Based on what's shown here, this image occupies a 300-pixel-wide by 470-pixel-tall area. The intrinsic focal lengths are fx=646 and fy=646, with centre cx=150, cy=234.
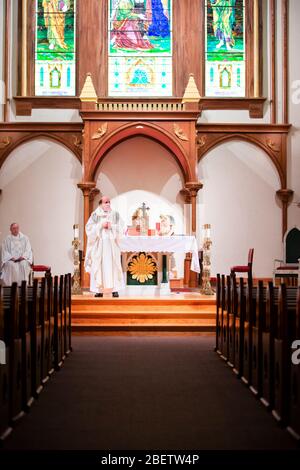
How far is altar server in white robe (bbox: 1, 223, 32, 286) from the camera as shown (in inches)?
445

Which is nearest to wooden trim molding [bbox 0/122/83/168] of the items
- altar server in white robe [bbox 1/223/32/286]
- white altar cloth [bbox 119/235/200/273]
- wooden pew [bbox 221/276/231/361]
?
altar server in white robe [bbox 1/223/32/286]

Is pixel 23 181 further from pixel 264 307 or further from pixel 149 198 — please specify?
pixel 264 307

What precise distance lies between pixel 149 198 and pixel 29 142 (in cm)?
275

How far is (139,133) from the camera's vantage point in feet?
42.8

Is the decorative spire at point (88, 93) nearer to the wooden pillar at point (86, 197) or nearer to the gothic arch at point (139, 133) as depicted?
the gothic arch at point (139, 133)

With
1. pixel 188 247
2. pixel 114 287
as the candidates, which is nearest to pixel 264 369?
pixel 114 287

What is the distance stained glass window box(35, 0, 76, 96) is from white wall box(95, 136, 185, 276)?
6.43 ft

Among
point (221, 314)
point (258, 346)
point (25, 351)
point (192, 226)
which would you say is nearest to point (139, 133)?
point (192, 226)

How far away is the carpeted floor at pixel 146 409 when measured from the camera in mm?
3658

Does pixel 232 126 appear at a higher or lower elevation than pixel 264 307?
higher

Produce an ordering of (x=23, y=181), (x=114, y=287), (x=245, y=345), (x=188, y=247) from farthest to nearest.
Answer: (x=23, y=181)
(x=188, y=247)
(x=114, y=287)
(x=245, y=345)

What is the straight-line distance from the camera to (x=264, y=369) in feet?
15.7

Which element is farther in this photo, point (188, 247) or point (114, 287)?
point (188, 247)

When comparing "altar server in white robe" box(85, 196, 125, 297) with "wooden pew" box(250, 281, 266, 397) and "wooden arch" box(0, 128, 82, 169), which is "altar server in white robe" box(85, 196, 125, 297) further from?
"wooden pew" box(250, 281, 266, 397)
